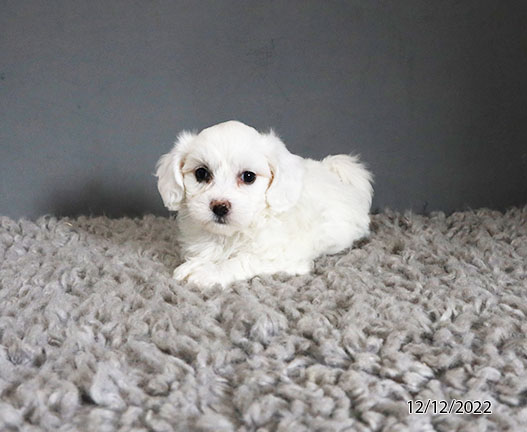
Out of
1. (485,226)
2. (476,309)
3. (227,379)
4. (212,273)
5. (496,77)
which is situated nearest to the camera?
(227,379)

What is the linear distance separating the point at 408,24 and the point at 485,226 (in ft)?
2.77

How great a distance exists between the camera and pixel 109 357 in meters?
1.41

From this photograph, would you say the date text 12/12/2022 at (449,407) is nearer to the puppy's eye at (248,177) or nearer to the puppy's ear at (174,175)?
the puppy's eye at (248,177)

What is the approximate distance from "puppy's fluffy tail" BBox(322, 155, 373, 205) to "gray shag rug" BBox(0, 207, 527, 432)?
0.22 m

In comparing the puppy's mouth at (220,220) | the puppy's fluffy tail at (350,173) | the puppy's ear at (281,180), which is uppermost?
the puppy's fluffy tail at (350,173)

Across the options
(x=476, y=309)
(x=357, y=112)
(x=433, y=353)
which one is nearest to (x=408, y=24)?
(x=357, y=112)

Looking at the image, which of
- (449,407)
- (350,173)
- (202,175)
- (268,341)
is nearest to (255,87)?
(350,173)

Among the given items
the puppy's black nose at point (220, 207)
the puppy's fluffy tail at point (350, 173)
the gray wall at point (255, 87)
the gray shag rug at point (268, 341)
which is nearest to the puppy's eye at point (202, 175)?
the puppy's black nose at point (220, 207)

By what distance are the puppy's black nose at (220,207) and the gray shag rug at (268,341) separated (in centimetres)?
22

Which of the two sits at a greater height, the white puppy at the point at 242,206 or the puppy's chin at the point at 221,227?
the white puppy at the point at 242,206

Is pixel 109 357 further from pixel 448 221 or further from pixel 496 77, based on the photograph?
pixel 496 77

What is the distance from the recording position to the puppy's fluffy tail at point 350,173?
7.57 feet

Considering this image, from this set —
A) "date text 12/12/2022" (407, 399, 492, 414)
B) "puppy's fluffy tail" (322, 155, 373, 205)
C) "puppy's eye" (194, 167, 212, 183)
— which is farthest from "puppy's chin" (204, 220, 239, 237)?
"date text 12/12/2022" (407, 399, 492, 414)

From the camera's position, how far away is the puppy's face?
1812 mm
